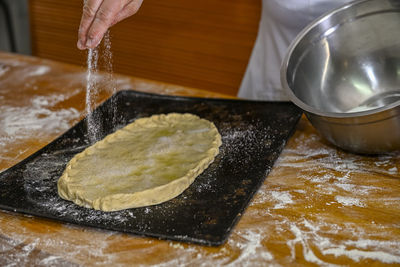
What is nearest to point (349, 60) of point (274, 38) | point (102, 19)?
point (274, 38)

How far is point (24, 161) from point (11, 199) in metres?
0.21

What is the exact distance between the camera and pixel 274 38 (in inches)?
79.1

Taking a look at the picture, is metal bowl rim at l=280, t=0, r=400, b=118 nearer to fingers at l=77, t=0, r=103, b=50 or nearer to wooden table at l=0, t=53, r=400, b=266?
wooden table at l=0, t=53, r=400, b=266

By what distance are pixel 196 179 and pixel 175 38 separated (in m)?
1.60

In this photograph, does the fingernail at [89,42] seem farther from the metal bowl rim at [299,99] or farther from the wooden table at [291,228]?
the metal bowl rim at [299,99]

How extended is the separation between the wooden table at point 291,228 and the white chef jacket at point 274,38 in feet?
1.65

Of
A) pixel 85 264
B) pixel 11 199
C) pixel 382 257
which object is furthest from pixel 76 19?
pixel 382 257

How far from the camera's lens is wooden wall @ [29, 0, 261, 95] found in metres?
2.53

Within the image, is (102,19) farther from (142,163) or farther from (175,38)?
(175,38)

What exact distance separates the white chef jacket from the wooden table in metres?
0.50

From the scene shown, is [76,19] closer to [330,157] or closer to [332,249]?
[330,157]

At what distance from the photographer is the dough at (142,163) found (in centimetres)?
122

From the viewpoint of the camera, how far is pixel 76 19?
309 cm

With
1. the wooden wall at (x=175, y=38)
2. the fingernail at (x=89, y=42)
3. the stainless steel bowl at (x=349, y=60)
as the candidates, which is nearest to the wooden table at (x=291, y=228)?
the stainless steel bowl at (x=349, y=60)
